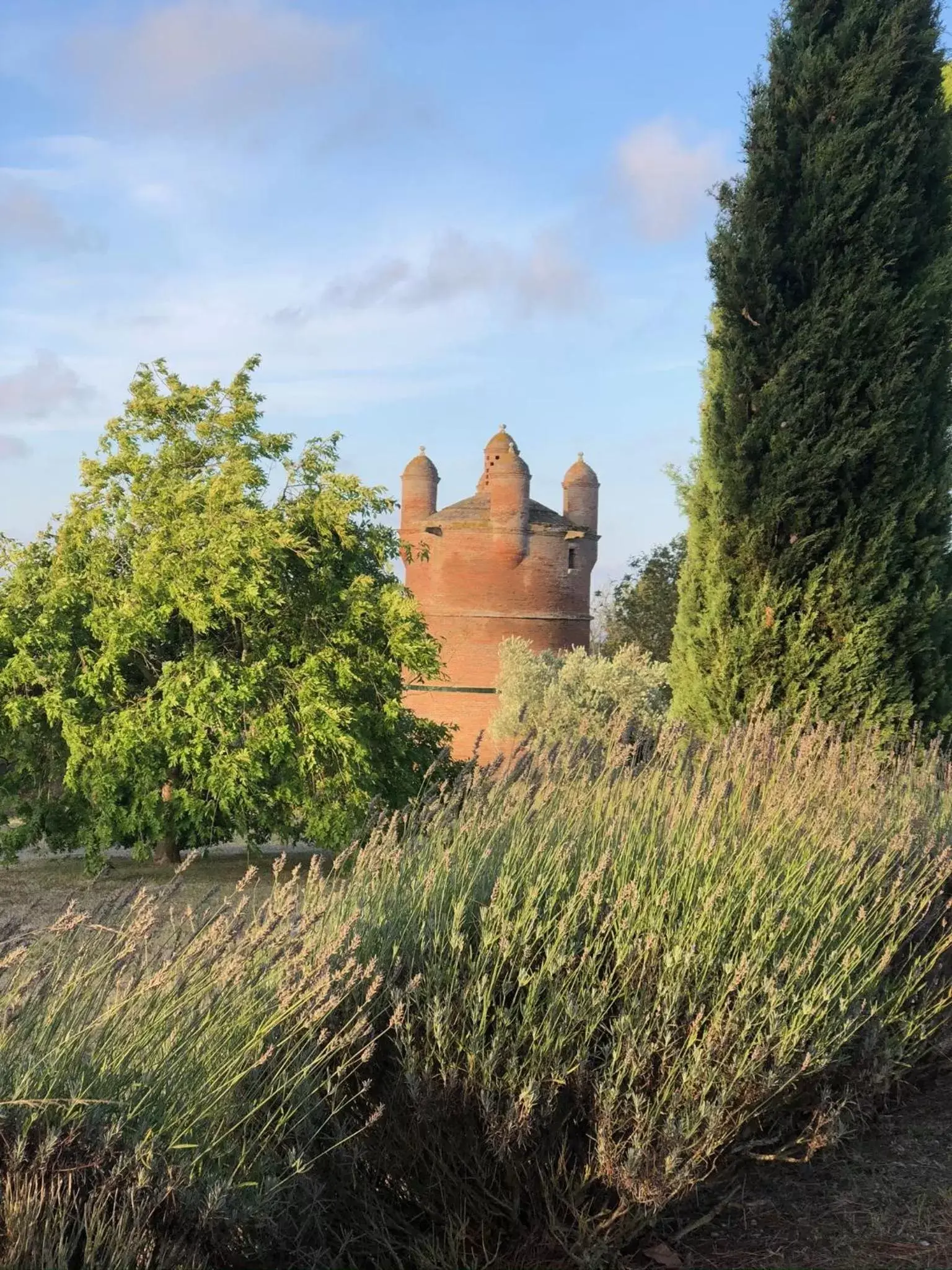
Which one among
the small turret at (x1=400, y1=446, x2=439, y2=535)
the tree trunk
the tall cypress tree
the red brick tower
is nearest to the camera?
the tall cypress tree

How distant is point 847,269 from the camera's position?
8.95m

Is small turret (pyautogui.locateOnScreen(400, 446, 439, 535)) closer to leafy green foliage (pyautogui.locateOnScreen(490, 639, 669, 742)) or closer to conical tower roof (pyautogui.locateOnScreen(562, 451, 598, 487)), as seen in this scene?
conical tower roof (pyautogui.locateOnScreen(562, 451, 598, 487))

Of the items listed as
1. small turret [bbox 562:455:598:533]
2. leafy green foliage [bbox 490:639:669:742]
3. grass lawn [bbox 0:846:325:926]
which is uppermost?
small turret [bbox 562:455:598:533]

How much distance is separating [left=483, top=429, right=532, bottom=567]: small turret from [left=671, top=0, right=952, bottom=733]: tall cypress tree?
1421 centimetres

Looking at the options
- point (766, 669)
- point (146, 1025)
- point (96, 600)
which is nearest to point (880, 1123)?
point (146, 1025)

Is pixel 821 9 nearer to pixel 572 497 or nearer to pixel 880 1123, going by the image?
pixel 880 1123

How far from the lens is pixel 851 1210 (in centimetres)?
323

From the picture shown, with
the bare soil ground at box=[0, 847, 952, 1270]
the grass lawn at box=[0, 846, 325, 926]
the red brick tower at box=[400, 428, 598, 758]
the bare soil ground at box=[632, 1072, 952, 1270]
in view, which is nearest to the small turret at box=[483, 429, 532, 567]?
the red brick tower at box=[400, 428, 598, 758]

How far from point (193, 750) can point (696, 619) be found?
4498 millimetres

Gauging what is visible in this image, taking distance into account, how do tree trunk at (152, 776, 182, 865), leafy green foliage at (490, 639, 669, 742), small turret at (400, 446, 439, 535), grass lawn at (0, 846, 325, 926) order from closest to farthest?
grass lawn at (0, 846, 325, 926)
tree trunk at (152, 776, 182, 865)
leafy green foliage at (490, 639, 669, 742)
small turret at (400, 446, 439, 535)

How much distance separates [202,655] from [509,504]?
14.6m

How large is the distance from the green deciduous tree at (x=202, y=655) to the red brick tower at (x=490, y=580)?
12505mm

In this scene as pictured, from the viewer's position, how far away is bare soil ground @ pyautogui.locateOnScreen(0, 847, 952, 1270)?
2980mm

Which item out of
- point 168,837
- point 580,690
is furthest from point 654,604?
point 168,837
